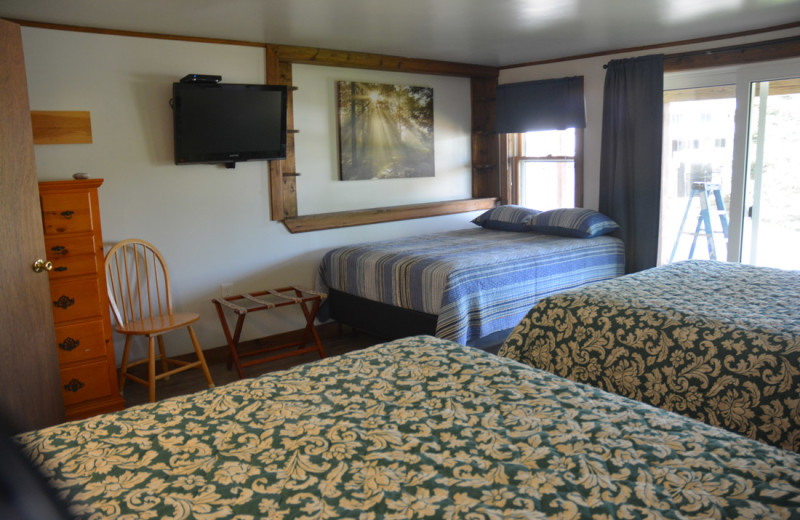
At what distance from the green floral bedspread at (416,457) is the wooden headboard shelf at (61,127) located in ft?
8.14

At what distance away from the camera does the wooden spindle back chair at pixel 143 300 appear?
145 inches

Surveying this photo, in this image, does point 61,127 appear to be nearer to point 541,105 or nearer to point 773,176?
point 541,105

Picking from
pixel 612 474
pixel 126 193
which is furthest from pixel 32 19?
pixel 612 474

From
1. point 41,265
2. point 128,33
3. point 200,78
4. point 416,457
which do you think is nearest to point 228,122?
point 200,78

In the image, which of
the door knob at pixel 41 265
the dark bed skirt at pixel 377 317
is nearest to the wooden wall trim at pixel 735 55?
the dark bed skirt at pixel 377 317

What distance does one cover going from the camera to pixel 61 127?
3.64m

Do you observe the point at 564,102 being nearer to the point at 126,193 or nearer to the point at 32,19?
the point at 126,193

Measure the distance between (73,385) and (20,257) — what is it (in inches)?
32.8

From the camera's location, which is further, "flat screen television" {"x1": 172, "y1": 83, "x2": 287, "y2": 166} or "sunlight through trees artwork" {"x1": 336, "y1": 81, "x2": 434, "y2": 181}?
"sunlight through trees artwork" {"x1": 336, "y1": 81, "x2": 434, "y2": 181}

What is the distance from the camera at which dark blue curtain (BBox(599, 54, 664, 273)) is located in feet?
15.8

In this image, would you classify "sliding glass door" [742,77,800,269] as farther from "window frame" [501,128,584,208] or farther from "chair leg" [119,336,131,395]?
"chair leg" [119,336,131,395]

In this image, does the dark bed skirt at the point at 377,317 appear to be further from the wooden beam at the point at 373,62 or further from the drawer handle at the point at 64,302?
the drawer handle at the point at 64,302

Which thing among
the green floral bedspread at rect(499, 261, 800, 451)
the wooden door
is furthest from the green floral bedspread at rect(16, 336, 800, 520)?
the wooden door

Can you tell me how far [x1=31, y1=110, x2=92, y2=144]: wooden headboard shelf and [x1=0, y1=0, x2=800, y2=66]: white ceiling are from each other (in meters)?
0.51
